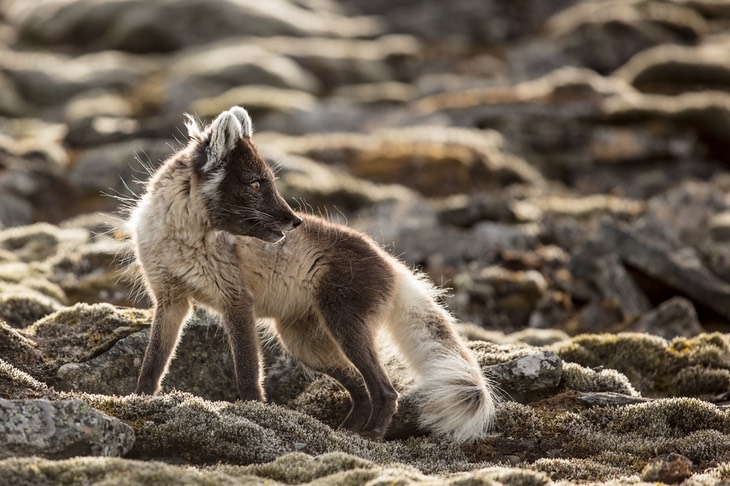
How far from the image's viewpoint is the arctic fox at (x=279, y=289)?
1063cm

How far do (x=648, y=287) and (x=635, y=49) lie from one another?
1612 inches

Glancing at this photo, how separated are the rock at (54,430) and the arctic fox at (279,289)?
227cm

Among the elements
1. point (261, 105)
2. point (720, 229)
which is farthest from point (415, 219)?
point (261, 105)

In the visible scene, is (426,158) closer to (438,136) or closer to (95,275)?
(438,136)

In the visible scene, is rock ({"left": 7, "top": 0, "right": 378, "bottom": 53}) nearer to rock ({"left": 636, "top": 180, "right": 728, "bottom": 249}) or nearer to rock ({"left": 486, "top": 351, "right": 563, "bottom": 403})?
rock ({"left": 636, "top": 180, "right": 728, "bottom": 249})

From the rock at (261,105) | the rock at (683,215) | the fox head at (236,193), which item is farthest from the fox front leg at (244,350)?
the rock at (261,105)

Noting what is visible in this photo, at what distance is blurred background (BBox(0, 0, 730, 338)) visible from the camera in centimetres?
1981

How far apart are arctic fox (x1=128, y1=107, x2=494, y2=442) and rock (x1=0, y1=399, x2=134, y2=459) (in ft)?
7.43

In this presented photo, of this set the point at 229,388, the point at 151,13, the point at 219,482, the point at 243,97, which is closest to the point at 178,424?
the point at 219,482

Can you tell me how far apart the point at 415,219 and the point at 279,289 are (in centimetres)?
1451

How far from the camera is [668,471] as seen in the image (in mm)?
8609

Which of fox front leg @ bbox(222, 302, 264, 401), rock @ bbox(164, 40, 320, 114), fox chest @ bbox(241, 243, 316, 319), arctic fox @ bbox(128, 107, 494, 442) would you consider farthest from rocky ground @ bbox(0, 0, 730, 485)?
fox chest @ bbox(241, 243, 316, 319)

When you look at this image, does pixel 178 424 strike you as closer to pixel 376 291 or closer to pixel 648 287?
pixel 376 291

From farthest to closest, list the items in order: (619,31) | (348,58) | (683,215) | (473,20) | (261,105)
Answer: (473,20)
(348,58)
(619,31)
(261,105)
(683,215)
